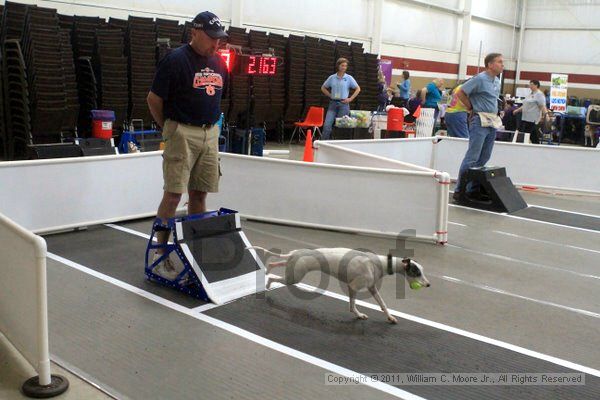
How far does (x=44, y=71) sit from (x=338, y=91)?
454cm

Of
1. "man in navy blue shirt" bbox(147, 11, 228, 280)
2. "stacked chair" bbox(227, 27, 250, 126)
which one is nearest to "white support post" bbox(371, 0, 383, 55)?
"stacked chair" bbox(227, 27, 250, 126)

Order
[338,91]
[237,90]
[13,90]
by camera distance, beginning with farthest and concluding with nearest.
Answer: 1. [237,90]
2. [338,91]
3. [13,90]

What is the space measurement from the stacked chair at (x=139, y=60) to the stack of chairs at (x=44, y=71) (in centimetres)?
145

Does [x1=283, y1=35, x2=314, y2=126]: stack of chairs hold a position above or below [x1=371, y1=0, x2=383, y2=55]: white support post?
below

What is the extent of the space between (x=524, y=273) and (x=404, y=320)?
5.29 feet

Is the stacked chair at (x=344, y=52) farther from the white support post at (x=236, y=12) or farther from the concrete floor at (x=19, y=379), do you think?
the concrete floor at (x=19, y=379)

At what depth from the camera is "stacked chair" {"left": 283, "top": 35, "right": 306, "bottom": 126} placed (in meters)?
14.0

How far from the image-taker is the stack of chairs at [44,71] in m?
9.27

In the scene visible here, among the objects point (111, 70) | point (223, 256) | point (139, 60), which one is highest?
point (139, 60)

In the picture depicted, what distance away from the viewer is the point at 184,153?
420 cm

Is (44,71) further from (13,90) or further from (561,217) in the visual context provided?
(561,217)

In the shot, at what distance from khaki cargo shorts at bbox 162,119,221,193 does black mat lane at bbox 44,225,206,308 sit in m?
0.67

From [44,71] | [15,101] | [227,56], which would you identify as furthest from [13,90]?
[227,56]

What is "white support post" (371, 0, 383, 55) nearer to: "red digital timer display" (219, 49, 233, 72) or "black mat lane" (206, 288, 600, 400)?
"red digital timer display" (219, 49, 233, 72)
